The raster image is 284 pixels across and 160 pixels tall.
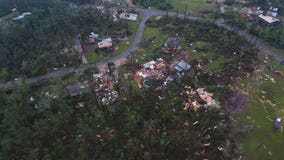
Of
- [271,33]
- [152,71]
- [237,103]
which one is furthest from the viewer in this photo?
[271,33]

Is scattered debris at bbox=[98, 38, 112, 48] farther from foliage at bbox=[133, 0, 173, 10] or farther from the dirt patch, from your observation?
the dirt patch

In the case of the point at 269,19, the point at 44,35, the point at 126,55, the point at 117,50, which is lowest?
the point at 126,55

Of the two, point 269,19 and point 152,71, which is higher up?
point 269,19

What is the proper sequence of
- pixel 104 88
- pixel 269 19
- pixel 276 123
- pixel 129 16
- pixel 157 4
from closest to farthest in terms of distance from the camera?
1. pixel 276 123
2. pixel 104 88
3. pixel 269 19
4. pixel 129 16
5. pixel 157 4

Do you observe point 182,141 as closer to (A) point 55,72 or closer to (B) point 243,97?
(B) point 243,97

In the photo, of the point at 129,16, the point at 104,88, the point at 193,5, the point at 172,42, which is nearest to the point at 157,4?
the point at 193,5

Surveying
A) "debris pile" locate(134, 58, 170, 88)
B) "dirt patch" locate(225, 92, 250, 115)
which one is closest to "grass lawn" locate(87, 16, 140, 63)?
"debris pile" locate(134, 58, 170, 88)

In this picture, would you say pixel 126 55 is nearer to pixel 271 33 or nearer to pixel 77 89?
pixel 77 89
